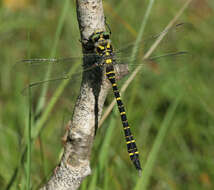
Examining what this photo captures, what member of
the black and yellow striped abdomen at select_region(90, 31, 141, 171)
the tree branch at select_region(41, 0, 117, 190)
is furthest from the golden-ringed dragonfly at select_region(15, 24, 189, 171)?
the tree branch at select_region(41, 0, 117, 190)

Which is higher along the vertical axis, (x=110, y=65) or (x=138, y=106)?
(x=138, y=106)

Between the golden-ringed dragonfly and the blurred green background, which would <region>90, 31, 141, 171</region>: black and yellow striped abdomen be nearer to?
the golden-ringed dragonfly

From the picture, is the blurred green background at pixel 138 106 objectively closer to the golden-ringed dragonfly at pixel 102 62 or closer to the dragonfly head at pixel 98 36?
the golden-ringed dragonfly at pixel 102 62

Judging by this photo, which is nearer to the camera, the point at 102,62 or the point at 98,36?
the point at 98,36

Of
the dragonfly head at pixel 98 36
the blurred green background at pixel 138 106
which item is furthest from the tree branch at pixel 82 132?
the blurred green background at pixel 138 106

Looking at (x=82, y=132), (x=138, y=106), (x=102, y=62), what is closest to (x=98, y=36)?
(x=102, y=62)

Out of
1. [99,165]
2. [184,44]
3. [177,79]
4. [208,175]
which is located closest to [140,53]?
[99,165]

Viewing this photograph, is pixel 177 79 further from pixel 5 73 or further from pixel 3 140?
pixel 5 73

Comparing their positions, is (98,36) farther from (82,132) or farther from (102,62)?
(82,132)

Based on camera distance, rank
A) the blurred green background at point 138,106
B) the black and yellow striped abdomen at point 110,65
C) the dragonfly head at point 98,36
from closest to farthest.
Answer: the dragonfly head at point 98,36 → the black and yellow striped abdomen at point 110,65 → the blurred green background at point 138,106
